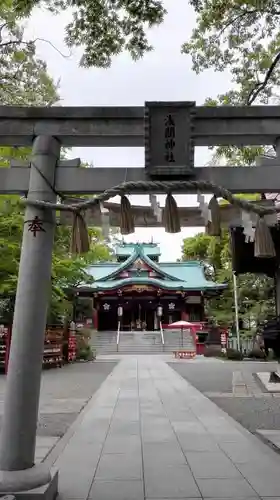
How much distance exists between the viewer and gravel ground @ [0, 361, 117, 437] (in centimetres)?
811

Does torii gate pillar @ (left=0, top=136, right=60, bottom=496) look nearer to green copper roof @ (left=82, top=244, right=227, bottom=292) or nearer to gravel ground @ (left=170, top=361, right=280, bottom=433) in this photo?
gravel ground @ (left=170, top=361, right=280, bottom=433)

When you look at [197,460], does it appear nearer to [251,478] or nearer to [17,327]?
[251,478]

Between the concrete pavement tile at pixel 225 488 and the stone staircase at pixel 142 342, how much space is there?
29.0 m

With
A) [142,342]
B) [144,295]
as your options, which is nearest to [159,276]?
[144,295]

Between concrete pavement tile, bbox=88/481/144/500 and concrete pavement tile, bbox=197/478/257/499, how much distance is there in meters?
0.61

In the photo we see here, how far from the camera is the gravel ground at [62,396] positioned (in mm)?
8109

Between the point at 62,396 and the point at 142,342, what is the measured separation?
23.8m

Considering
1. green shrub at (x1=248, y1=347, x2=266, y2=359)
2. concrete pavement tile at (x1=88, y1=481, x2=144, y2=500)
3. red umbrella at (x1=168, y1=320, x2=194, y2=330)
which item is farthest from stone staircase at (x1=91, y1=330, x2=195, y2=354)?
concrete pavement tile at (x1=88, y1=481, x2=144, y2=500)

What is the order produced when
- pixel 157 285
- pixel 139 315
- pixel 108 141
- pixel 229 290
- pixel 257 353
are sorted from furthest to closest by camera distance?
pixel 139 315
pixel 157 285
pixel 229 290
pixel 257 353
pixel 108 141

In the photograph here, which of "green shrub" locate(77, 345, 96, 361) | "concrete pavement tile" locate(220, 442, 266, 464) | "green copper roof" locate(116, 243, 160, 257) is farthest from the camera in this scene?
"green copper roof" locate(116, 243, 160, 257)

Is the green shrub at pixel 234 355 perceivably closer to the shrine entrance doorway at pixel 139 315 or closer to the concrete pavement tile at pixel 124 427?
the shrine entrance doorway at pixel 139 315

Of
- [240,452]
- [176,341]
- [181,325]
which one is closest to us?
[240,452]

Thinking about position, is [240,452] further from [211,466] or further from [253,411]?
[253,411]

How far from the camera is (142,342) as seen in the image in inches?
1390
